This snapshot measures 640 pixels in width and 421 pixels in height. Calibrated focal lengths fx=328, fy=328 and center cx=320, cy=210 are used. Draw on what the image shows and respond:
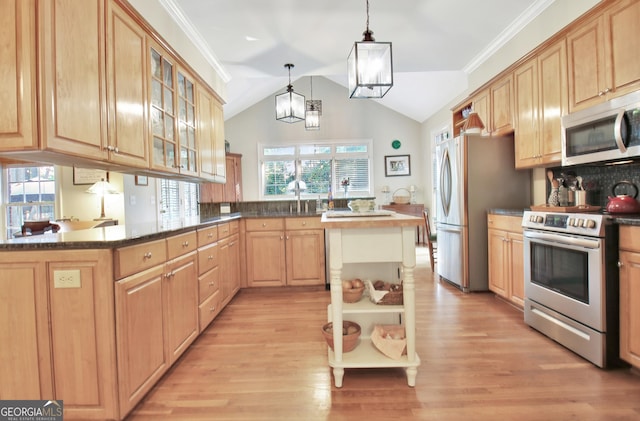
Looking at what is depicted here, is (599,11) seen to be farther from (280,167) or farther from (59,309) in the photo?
(280,167)

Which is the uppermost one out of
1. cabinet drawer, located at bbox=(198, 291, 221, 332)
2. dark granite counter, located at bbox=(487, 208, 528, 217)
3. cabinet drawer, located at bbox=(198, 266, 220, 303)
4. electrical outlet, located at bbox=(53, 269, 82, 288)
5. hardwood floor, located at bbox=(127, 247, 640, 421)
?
dark granite counter, located at bbox=(487, 208, 528, 217)

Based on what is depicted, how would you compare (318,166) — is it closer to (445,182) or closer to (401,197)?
(401,197)

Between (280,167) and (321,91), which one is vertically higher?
(321,91)

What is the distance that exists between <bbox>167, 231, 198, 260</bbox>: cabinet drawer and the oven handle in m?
2.50

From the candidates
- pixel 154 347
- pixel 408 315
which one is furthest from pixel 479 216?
pixel 154 347

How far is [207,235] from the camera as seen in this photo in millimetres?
2635

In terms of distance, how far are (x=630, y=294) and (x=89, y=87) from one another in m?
3.07

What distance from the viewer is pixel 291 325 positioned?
8.98 feet

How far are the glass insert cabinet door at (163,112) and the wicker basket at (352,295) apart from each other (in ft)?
5.29

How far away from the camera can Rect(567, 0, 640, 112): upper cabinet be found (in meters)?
2.00

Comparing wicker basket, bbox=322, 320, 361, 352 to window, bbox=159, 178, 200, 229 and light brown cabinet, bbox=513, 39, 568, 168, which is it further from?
window, bbox=159, 178, 200, 229

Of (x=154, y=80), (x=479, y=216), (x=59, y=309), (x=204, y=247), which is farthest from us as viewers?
(x=479, y=216)

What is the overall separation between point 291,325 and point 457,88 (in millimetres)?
4797

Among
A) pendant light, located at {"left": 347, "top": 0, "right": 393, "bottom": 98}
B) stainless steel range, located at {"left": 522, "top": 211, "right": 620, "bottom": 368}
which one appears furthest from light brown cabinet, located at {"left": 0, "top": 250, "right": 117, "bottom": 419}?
stainless steel range, located at {"left": 522, "top": 211, "right": 620, "bottom": 368}
